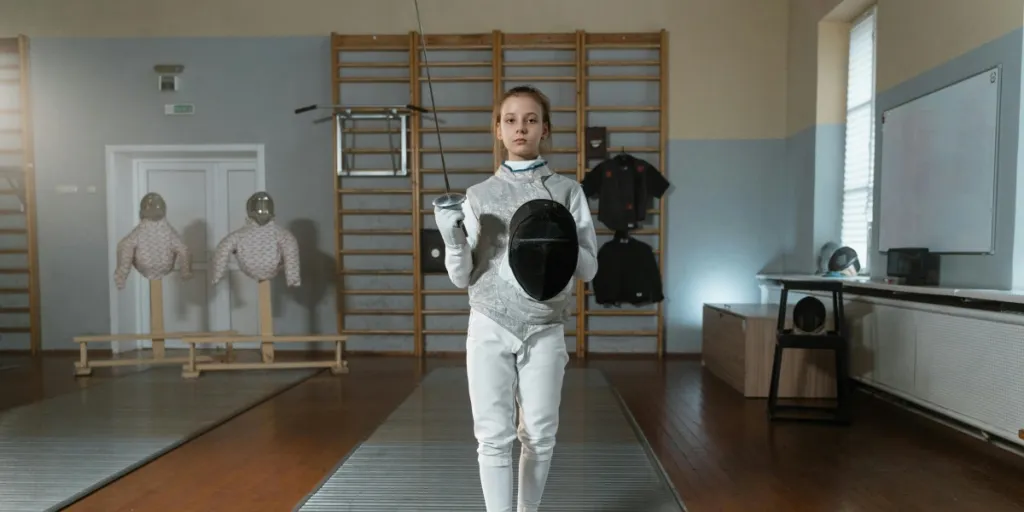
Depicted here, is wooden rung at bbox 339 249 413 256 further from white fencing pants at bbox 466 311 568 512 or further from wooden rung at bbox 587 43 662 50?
white fencing pants at bbox 466 311 568 512

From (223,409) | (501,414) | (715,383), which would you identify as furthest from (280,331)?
(501,414)

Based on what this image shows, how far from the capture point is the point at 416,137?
4953mm

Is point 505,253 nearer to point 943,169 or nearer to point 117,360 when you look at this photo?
point 943,169

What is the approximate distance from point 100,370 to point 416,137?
2.91 meters

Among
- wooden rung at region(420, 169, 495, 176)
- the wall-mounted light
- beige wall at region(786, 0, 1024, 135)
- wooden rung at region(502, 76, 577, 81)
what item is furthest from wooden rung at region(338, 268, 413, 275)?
beige wall at region(786, 0, 1024, 135)

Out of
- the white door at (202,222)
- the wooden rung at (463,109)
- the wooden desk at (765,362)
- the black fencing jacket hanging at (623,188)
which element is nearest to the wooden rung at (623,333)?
the black fencing jacket hanging at (623,188)

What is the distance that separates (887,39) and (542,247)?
3.47 m

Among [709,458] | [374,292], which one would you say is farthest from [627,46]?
[709,458]

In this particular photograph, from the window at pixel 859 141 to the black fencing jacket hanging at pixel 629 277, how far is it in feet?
4.53

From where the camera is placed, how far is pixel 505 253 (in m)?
1.45

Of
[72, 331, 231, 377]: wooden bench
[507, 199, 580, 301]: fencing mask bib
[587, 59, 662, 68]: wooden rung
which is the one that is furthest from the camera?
[587, 59, 662, 68]: wooden rung

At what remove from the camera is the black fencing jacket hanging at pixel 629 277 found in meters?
4.76

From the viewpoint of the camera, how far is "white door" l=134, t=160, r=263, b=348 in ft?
17.4

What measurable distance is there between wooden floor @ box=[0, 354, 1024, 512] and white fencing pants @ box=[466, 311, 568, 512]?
833mm
